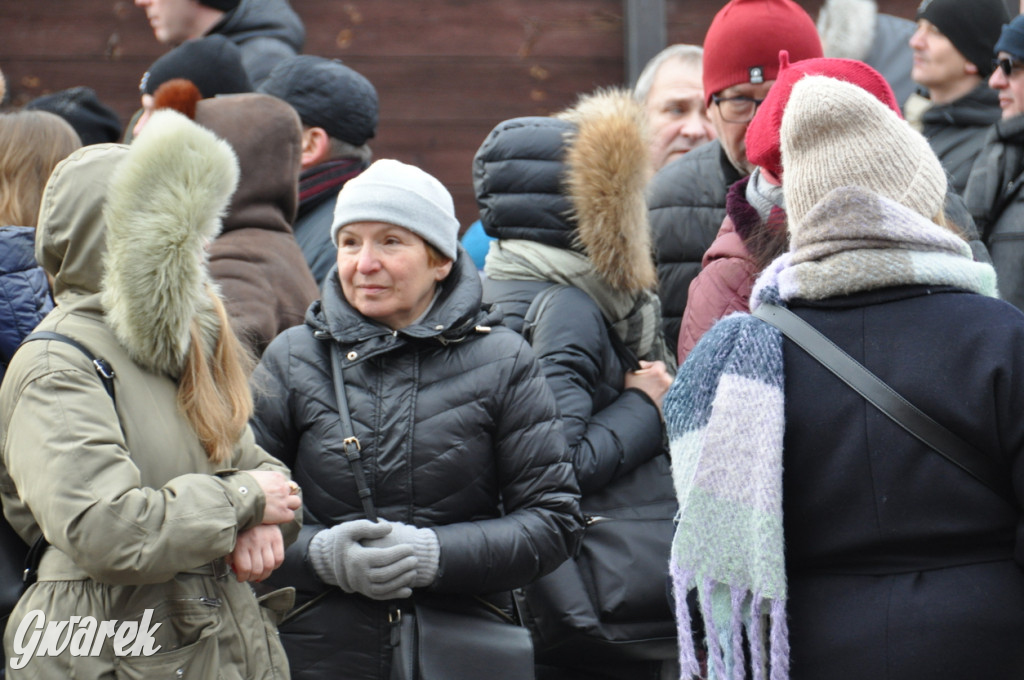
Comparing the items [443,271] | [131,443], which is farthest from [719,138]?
[131,443]

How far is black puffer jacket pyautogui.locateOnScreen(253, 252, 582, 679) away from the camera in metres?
2.85

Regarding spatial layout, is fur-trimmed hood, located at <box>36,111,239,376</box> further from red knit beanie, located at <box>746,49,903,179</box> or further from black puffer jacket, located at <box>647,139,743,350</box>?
black puffer jacket, located at <box>647,139,743,350</box>

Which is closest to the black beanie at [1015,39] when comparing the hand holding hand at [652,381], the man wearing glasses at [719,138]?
the man wearing glasses at [719,138]

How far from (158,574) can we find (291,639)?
2.26 feet

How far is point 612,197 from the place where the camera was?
11.9ft

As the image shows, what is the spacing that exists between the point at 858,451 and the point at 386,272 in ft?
4.41

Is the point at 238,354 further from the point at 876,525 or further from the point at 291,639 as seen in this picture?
the point at 876,525

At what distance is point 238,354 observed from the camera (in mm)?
2768

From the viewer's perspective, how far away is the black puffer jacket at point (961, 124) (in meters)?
4.38

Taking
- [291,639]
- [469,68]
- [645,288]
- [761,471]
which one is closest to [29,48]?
[469,68]

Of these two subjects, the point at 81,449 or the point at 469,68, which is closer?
the point at 81,449

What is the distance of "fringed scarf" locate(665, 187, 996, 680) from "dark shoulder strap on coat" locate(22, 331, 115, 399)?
1084 mm

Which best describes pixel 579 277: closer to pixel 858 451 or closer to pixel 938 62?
pixel 858 451

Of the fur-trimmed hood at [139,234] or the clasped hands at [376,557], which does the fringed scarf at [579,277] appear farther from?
the fur-trimmed hood at [139,234]
